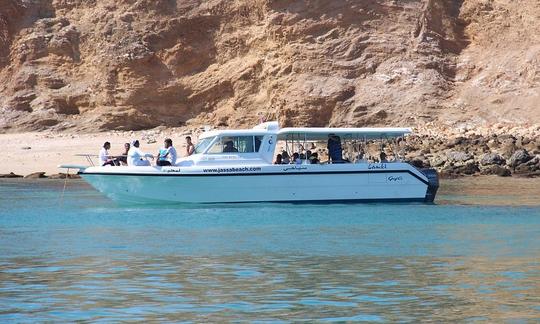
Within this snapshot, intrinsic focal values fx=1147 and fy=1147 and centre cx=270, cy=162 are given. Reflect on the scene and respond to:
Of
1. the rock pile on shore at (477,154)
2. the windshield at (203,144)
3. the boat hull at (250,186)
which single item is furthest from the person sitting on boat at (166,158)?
the rock pile on shore at (477,154)

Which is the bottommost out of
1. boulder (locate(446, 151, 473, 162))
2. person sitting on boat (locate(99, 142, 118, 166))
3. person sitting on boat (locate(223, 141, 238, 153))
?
boulder (locate(446, 151, 473, 162))

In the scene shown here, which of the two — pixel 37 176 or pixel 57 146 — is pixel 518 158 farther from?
pixel 57 146

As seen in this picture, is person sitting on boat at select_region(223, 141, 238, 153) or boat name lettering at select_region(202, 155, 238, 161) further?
person sitting on boat at select_region(223, 141, 238, 153)

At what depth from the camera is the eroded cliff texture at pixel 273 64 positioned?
160ft

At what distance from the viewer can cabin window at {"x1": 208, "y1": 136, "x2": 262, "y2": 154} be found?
25906 mm

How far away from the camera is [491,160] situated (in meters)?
39.6

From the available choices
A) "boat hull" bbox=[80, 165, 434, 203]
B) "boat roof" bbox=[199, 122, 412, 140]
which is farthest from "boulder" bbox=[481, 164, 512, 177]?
"boat hull" bbox=[80, 165, 434, 203]

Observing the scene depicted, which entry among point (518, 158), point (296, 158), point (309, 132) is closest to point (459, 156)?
point (518, 158)

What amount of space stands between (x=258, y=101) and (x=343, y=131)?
24278mm

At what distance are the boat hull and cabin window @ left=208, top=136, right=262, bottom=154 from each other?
57cm

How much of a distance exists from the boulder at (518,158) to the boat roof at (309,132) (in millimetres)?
12793

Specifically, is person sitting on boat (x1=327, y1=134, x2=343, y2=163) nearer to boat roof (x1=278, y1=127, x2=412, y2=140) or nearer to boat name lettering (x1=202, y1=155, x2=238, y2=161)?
boat roof (x1=278, y1=127, x2=412, y2=140)

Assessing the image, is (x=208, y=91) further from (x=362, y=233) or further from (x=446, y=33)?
(x=362, y=233)

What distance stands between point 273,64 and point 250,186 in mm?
25743
